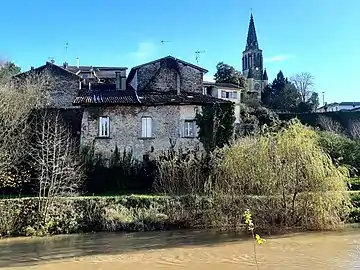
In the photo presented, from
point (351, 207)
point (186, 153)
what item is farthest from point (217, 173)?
point (186, 153)

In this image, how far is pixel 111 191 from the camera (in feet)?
98.7

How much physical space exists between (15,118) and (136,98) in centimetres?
815

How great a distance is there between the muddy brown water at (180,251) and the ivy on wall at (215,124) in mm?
11263

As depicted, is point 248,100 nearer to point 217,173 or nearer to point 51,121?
point 51,121

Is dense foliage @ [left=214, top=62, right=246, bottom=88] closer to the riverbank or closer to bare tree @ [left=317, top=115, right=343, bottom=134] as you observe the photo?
bare tree @ [left=317, top=115, right=343, bottom=134]

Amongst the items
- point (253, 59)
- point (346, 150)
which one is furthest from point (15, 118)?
point (253, 59)

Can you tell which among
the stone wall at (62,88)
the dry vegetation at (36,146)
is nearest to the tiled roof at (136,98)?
the stone wall at (62,88)

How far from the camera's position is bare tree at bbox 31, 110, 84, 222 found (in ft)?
76.6

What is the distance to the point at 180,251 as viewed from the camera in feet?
57.7

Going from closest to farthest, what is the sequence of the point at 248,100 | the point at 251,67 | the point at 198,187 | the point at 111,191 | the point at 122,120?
the point at 198,187 → the point at 111,191 → the point at 122,120 → the point at 248,100 → the point at 251,67

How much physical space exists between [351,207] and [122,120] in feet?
52.1

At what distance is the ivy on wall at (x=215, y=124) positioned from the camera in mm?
31844

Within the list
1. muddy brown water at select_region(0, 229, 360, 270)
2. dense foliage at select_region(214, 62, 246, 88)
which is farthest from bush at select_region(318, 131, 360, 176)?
dense foliage at select_region(214, 62, 246, 88)

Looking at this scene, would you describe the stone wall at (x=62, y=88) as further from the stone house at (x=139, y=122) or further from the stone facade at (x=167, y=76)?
the stone facade at (x=167, y=76)
